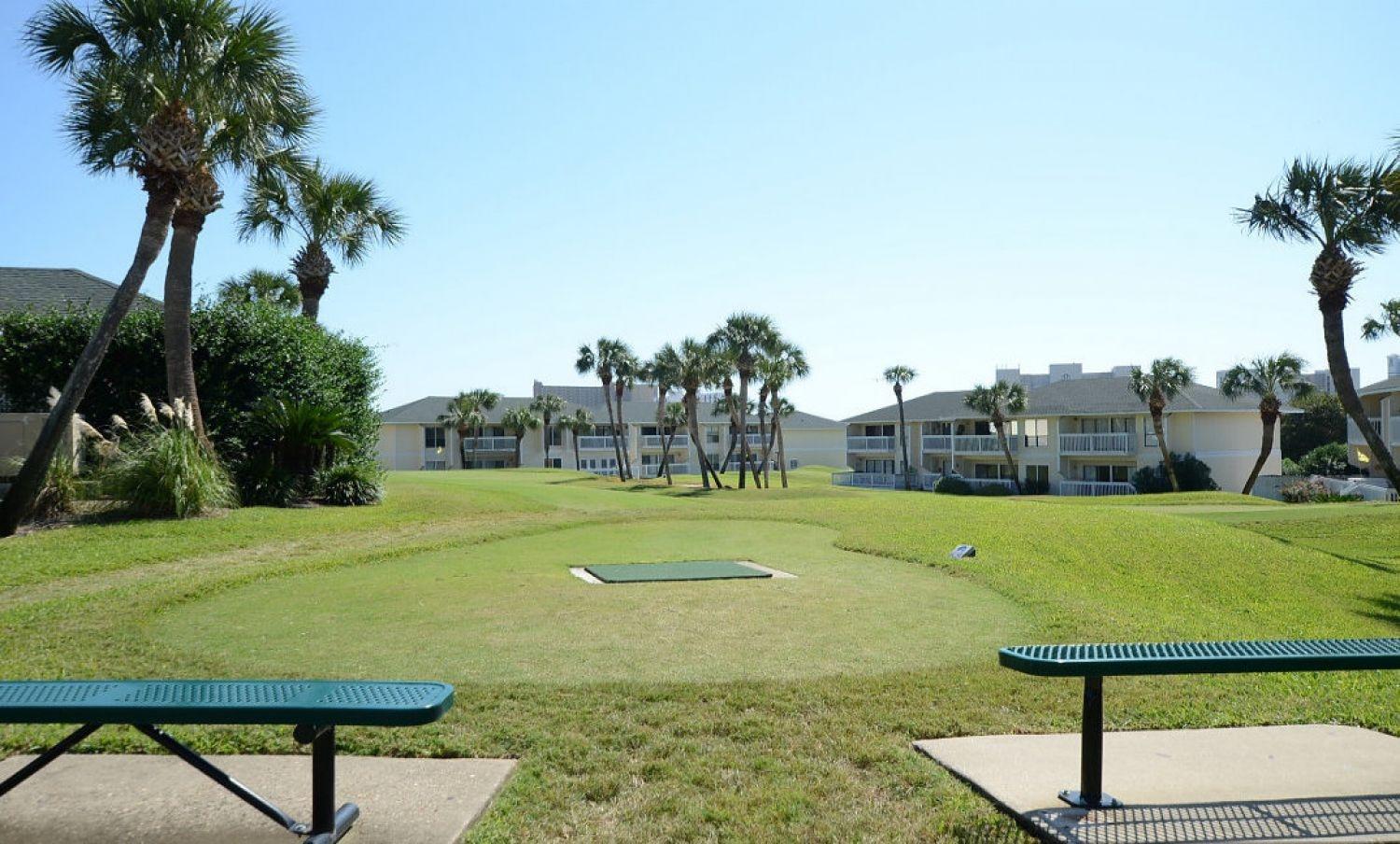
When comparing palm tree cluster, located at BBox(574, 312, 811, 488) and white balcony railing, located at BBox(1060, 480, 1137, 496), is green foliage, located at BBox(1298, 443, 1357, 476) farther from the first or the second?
palm tree cluster, located at BBox(574, 312, 811, 488)

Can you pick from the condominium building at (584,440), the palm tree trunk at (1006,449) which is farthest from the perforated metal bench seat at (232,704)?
the condominium building at (584,440)

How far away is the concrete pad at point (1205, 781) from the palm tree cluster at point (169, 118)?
1645 cm

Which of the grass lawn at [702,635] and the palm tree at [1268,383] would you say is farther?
the palm tree at [1268,383]

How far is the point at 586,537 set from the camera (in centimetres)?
1711

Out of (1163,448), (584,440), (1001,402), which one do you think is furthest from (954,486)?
(584,440)

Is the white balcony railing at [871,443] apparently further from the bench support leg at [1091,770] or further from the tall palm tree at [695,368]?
the bench support leg at [1091,770]

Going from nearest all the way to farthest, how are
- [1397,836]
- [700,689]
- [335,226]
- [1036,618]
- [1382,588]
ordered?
[1397,836], [700,689], [1036,618], [1382,588], [335,226]

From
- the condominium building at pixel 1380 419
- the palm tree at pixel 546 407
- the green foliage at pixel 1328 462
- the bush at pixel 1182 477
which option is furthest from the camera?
the palm tree at pixel 546 407

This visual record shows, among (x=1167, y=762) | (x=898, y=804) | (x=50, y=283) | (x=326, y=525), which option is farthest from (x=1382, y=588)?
(x=50, y=283)

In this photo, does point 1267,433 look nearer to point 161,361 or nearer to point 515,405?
point 161,361

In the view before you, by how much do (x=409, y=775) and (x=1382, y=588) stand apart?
16254mm

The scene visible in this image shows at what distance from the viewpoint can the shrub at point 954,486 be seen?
184 feet

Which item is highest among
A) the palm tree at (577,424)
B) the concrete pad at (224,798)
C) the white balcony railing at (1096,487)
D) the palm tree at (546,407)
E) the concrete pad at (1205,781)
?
the palm tree at (546,407)

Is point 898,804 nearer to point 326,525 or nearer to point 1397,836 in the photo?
point 1397,836
